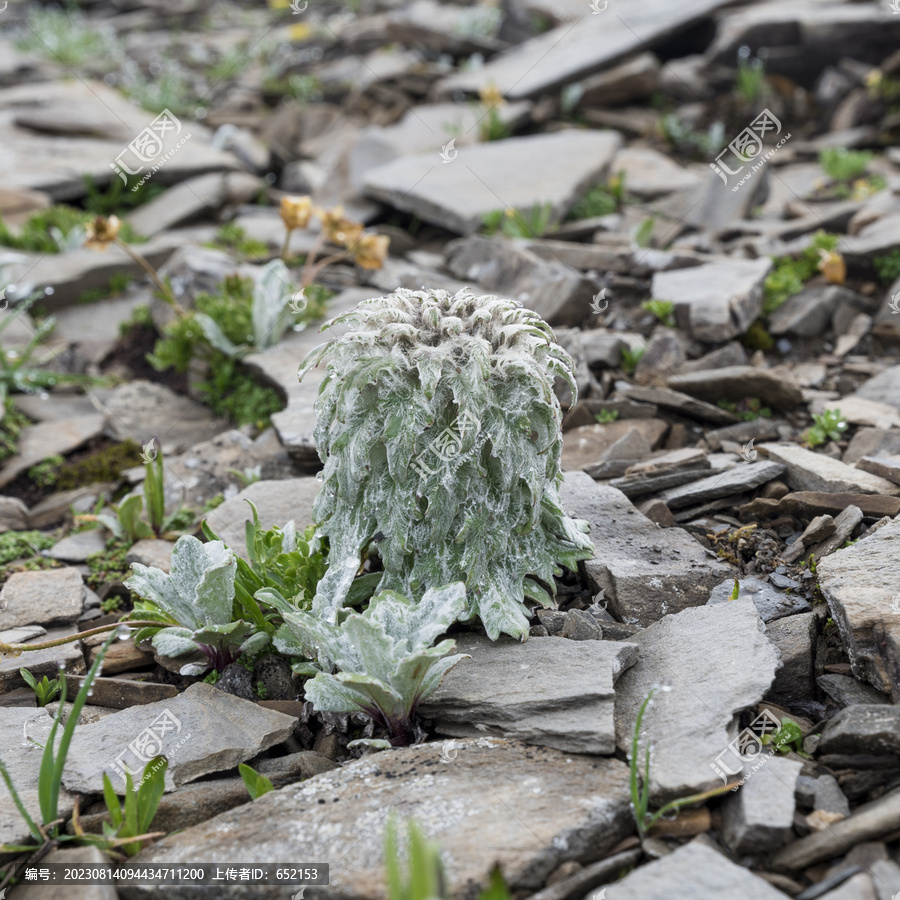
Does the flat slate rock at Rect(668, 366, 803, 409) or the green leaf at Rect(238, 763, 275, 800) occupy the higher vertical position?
the flat slate rock at Rect(668, 366, 803, 409)

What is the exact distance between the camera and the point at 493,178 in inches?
306

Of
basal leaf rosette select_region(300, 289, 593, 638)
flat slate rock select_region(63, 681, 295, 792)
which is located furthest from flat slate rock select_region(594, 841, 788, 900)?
flat slate rock select_region(63, 681, 295, 792)

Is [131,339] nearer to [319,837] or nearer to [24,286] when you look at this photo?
[24,286]

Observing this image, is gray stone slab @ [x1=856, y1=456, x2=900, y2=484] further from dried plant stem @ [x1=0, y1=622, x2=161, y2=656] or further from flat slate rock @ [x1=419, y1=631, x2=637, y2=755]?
dried plant stem @ [x1=0, y1=622, x2=161, y2=656]

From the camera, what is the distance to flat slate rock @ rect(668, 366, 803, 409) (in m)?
4.72

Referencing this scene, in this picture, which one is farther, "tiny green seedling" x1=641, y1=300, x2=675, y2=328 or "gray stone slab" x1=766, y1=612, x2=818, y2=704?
"tiny green seedling" x1=641, y1=300, x2=675, y2=328

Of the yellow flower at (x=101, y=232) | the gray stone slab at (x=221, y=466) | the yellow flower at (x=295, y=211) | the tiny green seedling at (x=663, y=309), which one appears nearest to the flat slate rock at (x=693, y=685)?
the gray stone slab at (x=221, y=466)

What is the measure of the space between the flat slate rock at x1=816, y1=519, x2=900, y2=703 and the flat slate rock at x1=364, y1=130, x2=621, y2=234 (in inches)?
184

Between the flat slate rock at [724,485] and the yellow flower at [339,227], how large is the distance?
10.4ft

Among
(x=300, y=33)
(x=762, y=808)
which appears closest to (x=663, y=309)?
(x=762, y=808)

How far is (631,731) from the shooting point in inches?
108

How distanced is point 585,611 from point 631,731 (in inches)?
24.2

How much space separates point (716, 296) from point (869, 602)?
9.70 feet

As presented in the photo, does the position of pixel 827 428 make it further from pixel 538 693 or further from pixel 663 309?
pixel 538 693
